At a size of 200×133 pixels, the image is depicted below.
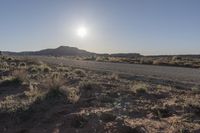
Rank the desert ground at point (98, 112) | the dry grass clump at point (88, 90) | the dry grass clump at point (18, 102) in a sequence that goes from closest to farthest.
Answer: the desert ground at point (98, 112), the dry grass clump at point (18, 102), the dry grass clump at point (88, 90)

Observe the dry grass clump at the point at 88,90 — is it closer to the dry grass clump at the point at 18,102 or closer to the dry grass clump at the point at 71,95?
the dry grass clump at the point at 71,95

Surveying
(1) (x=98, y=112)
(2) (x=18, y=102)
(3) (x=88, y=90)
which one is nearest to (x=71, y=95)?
(2) (x=18, y=102)

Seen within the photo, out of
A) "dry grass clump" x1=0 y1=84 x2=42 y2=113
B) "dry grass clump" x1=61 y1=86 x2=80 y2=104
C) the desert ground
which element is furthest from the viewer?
"dry grass clump" x1=61 y1=86 x2=80 y2=104

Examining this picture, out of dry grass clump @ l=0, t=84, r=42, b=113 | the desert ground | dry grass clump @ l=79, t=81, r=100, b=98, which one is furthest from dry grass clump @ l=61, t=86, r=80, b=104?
dry grass clump @ l=0, t=84, r=42, b=113

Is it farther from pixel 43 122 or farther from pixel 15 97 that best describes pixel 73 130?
pixel 15 97

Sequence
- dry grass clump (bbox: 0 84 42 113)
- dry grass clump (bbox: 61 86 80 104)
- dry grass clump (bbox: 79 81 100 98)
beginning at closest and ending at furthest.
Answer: dry grass clump (bbox: 0 84 42 113) < dry grass clump (bbox: 61 86 80 104) < dry grass clump (bbox: 79 81 100 98)

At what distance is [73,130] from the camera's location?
11891mm

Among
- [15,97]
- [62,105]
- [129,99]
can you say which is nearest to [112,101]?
[129,99]

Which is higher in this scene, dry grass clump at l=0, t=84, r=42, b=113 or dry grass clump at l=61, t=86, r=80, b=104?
dry grass clump at l=61, t=86, r=80, b=104

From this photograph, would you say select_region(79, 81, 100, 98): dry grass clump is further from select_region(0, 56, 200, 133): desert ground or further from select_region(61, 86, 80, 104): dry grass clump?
select_region(61, 86, 80, 104): dry grass clump

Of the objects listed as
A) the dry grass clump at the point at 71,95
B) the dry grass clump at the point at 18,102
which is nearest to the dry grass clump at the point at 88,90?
the dry grass clump at the point at 71,95

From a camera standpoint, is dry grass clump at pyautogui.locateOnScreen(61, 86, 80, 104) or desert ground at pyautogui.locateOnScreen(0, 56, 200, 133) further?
dry grass clump at pyautogui.locateOnScreen(61, 86, 80, 104)

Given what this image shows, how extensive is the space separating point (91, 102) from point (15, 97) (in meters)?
4.70

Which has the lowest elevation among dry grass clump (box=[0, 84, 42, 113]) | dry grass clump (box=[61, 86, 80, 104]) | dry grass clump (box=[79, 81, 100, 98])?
dry grass clump (box=[0, 84, 42, 113])
